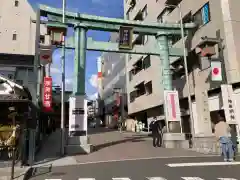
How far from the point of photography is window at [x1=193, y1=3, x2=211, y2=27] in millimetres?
20264

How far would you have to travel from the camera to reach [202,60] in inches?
830

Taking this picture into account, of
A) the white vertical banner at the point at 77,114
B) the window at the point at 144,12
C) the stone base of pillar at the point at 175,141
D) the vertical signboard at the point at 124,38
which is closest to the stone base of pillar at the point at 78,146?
the white vertical banner at the point at 77,114

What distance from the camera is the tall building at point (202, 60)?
1741 centimetres

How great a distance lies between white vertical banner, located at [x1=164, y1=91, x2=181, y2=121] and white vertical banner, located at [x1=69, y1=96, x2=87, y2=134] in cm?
549

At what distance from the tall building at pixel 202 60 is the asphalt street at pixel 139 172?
5.00 m

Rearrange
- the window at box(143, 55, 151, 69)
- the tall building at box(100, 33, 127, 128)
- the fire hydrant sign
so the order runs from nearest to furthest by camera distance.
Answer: the fire hydrant sign → the window at box(143, 55, 151, 69) → the tall building at box(100, 33, 127, 128)

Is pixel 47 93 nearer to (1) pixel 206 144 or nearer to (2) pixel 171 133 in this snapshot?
(2) pixel 171 133

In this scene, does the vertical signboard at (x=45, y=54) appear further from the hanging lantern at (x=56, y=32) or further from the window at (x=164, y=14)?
the window at (x=164, y=14)

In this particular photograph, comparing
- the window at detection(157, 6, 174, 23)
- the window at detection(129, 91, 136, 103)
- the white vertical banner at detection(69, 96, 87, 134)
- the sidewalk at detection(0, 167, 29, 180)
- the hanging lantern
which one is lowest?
the sidewalk at detection(0, 167, 29, 180)

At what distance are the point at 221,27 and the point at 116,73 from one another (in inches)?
1495

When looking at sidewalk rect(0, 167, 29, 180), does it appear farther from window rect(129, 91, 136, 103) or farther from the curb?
window rect(129, 91, 136, 103)

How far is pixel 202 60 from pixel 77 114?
11145 mm

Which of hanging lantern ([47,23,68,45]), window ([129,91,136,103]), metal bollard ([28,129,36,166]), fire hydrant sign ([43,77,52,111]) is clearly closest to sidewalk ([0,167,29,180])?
metal bollard ([28,129,36,166])

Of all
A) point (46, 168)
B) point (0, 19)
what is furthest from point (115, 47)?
point (0, 19)
